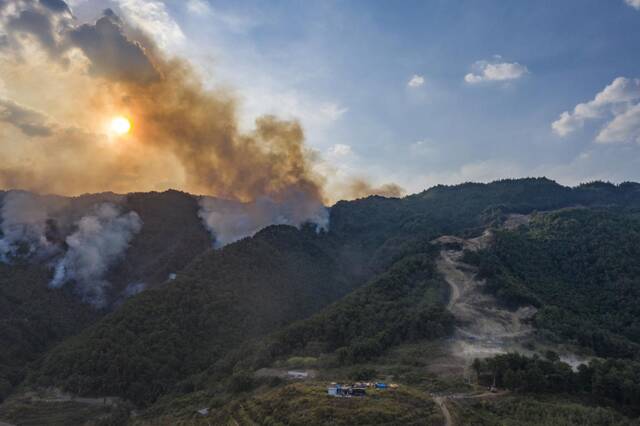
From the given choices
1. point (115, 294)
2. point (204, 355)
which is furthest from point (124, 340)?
point (115, 294)

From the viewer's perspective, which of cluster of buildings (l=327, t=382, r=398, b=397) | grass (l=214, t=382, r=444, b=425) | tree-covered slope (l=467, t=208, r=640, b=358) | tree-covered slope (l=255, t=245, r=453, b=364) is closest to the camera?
grass (l=214, t=382, r=444, b=425)

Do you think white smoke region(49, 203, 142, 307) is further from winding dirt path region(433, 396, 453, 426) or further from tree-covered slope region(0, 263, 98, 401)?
winding dirt path region(433, 396, 453, 426)

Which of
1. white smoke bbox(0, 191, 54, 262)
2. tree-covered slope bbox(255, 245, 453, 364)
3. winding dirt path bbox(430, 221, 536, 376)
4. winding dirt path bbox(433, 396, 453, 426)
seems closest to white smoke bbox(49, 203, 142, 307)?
white smoke bbox(0, 191, 54, 262)

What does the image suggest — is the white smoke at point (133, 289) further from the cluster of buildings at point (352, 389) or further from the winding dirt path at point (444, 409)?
the winding dirt path at point (444, 409)

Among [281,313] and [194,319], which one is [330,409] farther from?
[281,313]

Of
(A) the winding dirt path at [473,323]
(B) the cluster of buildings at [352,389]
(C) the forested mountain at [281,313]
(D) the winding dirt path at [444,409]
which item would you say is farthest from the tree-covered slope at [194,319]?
(D) the winding dirt path at [444,409]

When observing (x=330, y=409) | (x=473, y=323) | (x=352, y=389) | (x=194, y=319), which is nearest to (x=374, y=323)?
(x=473, y=323)
